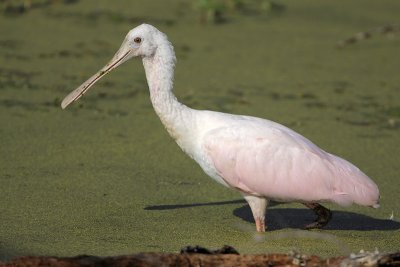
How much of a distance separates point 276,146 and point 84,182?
1298 millimetres

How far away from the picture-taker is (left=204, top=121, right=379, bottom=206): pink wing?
4.71 m

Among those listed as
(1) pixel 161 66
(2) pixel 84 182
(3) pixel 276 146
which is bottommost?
(2) pixel 84 182

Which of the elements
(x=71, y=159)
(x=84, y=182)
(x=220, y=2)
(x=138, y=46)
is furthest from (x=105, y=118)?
(x=220, y=2)

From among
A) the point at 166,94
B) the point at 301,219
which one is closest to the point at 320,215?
the point at 301,219

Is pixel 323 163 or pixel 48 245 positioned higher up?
pixel 323 163

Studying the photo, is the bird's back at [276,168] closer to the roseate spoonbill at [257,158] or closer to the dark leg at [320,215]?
the roseate spoonbill at [257,158]

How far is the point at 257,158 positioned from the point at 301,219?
658mm

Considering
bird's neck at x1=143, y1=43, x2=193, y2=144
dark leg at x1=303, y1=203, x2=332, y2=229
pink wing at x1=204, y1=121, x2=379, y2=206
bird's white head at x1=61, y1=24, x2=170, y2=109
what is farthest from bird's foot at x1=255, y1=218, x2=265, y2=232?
bird's white head at x1=61, y1=24, x2=170, y2=109

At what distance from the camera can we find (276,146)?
482 centimetres

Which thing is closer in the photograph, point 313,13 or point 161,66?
point 161,66

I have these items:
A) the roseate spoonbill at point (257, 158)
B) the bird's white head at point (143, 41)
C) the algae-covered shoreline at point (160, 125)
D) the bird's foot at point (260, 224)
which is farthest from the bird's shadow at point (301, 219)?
the bird's white head at point (143, 41)

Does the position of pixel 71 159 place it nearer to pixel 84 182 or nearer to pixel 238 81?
pixel 84 182

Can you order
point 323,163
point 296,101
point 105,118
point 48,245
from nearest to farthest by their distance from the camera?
1. point 48,245
2. point 323,163
3. point 105,118
4. point 296,101

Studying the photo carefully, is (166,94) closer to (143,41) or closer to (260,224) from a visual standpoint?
(143,41)
